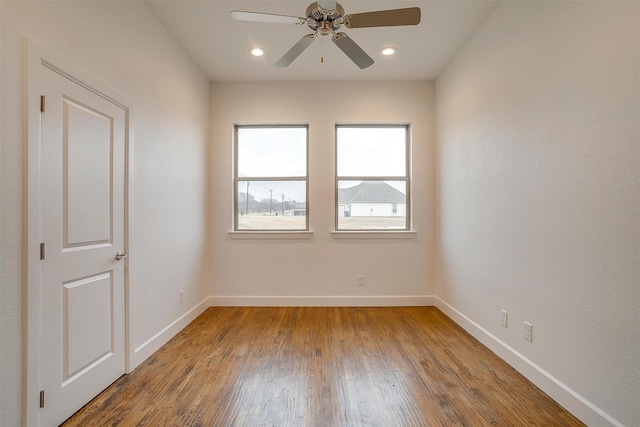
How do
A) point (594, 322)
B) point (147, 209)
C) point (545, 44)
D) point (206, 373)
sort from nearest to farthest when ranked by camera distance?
1. point (594, 322)
2. point (545, 44)
3. point (206, 373)
4. point (147, 209)

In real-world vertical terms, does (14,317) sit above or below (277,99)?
below

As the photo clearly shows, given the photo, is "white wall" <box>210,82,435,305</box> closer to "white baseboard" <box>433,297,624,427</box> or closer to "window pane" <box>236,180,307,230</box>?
"window pane" <box>236,180,307,230</box>

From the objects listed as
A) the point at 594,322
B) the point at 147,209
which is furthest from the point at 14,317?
the point at 594,322

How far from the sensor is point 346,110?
3.80 m

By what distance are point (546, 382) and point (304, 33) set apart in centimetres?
341

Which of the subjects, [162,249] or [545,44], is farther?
[162,249]

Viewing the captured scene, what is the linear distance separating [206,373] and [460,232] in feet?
8.92

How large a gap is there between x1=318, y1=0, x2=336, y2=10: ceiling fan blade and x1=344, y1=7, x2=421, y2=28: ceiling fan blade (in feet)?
0.52

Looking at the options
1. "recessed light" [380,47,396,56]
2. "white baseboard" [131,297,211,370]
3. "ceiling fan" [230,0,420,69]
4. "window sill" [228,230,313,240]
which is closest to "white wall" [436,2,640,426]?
"recessed light" [380,47,396,56]

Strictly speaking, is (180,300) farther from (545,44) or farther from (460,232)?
(545,44)

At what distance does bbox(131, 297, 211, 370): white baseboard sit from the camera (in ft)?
7.60

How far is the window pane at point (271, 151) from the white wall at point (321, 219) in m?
0.15

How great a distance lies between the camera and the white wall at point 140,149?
140 centimetres

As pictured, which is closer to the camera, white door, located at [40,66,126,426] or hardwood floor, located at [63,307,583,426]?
white door, located at [40,66,126,426]
